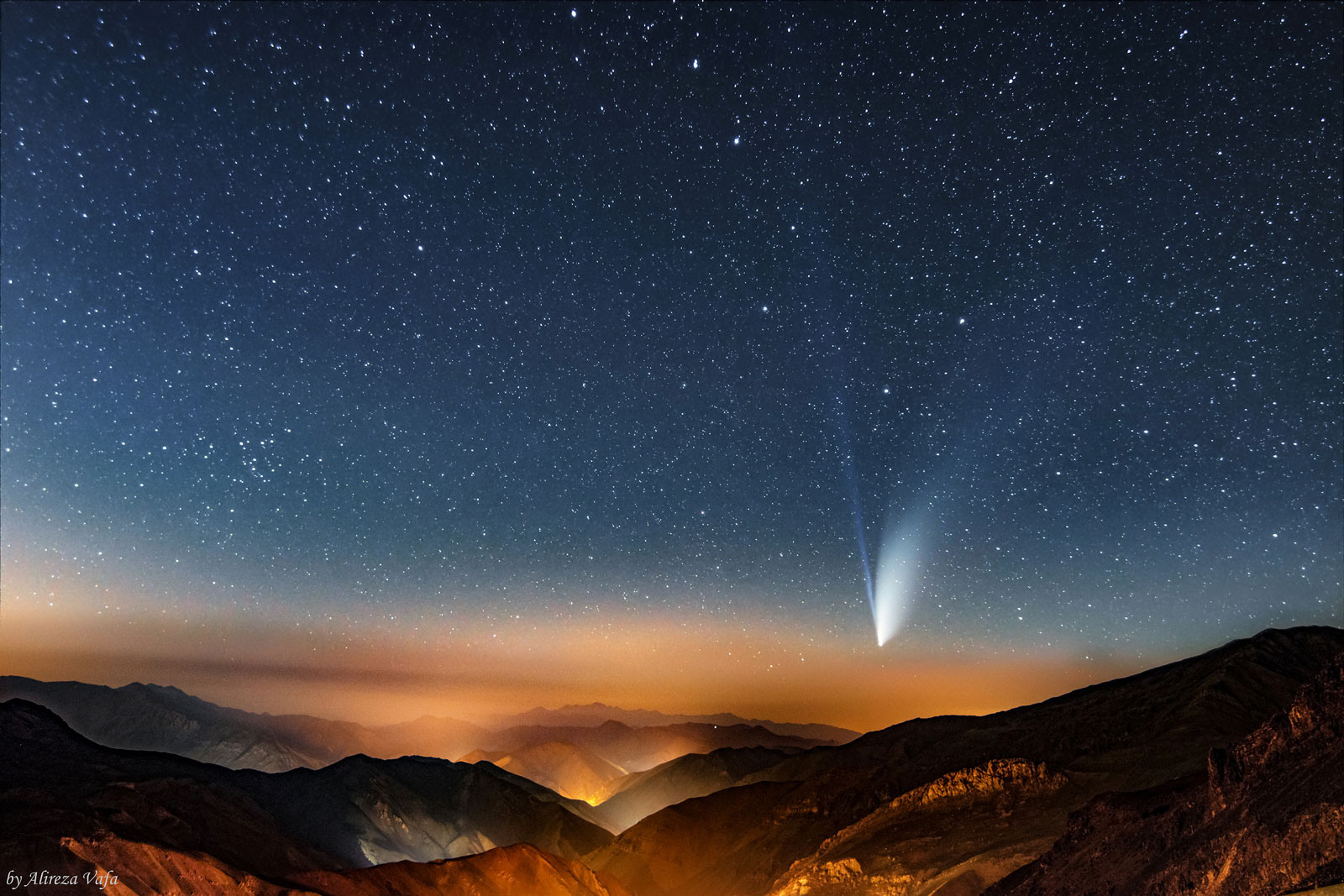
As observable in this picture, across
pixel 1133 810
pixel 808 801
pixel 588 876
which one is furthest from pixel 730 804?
pixel 1133 810

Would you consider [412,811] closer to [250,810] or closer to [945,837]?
[250,810]

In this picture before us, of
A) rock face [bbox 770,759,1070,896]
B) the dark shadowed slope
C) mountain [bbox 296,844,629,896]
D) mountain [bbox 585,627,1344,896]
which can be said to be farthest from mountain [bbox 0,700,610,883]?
rock face [bbox 770,759,1070,896]

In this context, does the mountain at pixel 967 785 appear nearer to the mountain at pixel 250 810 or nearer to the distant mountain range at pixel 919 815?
the distant mountain range at pixel 919 815

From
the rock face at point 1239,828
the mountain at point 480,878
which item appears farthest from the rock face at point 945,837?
the mountain at point 480,878

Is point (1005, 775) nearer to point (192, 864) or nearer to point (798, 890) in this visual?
point (798, 890)

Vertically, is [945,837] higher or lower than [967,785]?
lower

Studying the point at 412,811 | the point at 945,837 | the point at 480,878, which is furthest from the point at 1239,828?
the point at 412,811

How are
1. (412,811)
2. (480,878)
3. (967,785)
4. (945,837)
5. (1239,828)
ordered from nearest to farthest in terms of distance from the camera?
(1239,828) < (945,837) < (967,785) < (480,878) < (412,811)
